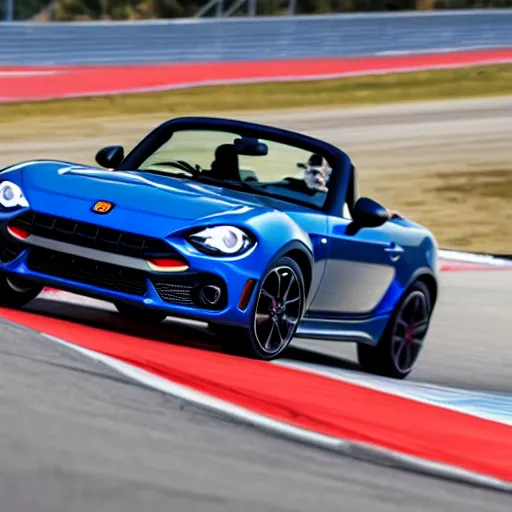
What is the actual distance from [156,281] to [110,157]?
5.54 ft

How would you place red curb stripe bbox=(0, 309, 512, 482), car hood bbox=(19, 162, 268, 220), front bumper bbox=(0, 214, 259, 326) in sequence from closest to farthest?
red curb stripe bbox=(0, 309, 512, 482) → front bumper bbox=(0, 214, 259, 326) → car hood bbox=(19, 162, 268, 220)

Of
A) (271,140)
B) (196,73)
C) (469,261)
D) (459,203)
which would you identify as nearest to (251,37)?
(196,73)

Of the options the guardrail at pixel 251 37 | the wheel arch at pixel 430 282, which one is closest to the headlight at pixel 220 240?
the wheel arch at pixel 430 282

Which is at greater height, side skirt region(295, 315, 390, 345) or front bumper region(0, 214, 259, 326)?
front bumper region(0, 214, 259, 326)

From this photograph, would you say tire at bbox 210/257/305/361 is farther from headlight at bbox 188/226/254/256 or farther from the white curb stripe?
the white curb stripe

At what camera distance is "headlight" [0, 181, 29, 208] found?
764 centimetres

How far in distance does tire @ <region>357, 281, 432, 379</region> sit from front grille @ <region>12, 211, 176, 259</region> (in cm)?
239

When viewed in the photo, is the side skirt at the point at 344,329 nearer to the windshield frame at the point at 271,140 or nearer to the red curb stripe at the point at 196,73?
the windshield frame at the point at 271,140

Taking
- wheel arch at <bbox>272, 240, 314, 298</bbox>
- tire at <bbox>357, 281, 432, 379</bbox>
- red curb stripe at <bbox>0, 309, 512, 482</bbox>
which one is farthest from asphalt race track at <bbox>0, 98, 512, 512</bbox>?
tire at <bbox>357, 281, 432, 379</bbox>

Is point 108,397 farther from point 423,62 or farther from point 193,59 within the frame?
point 423,62

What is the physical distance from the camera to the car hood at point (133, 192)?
7430mm

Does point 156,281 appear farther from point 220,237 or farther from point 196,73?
point 196,73

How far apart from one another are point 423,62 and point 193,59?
19.9ft

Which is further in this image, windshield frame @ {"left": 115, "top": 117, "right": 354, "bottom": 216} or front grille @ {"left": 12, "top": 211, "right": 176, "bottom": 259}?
windshield frame @ {"left": 115, "top": 117, "right": 354, "bottom": 216}
